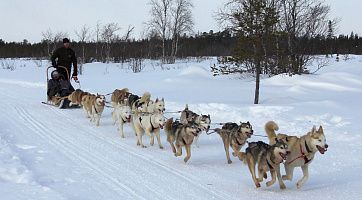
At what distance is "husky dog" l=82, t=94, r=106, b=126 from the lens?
8188mm

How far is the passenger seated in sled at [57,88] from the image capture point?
408 inches

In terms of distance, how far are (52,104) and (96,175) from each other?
6196mm

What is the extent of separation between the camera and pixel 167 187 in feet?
14.6

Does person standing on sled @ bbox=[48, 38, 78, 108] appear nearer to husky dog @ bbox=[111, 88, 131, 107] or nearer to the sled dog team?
husky dog @ bbox=[111, 88, 131, 107]

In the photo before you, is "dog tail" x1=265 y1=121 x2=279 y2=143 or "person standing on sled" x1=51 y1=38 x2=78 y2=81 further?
"person standing on sled" x1=51 y1=38 x2=78 y2=81

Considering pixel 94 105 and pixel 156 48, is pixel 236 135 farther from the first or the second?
pixel 156 48

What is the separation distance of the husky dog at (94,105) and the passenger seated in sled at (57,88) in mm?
1679

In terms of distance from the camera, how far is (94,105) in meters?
8.23

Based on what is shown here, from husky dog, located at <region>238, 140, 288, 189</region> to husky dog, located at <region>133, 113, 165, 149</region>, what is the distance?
1.96m

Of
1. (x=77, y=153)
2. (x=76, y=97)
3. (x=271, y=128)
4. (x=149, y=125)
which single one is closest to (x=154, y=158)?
(x=149, y=125)

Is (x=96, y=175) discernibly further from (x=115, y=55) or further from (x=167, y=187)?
(x=115, y=55)

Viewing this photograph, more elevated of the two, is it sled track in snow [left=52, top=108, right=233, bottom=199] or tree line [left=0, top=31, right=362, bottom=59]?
tree line [left=0, top=31, right=362, bottom=59]

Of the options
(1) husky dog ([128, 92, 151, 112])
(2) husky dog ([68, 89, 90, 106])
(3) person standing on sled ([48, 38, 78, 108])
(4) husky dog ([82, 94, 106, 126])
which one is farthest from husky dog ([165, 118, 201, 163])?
(3) person standing on sled ([48, 38, 78, 108])

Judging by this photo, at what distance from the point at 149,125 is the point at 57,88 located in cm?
502
